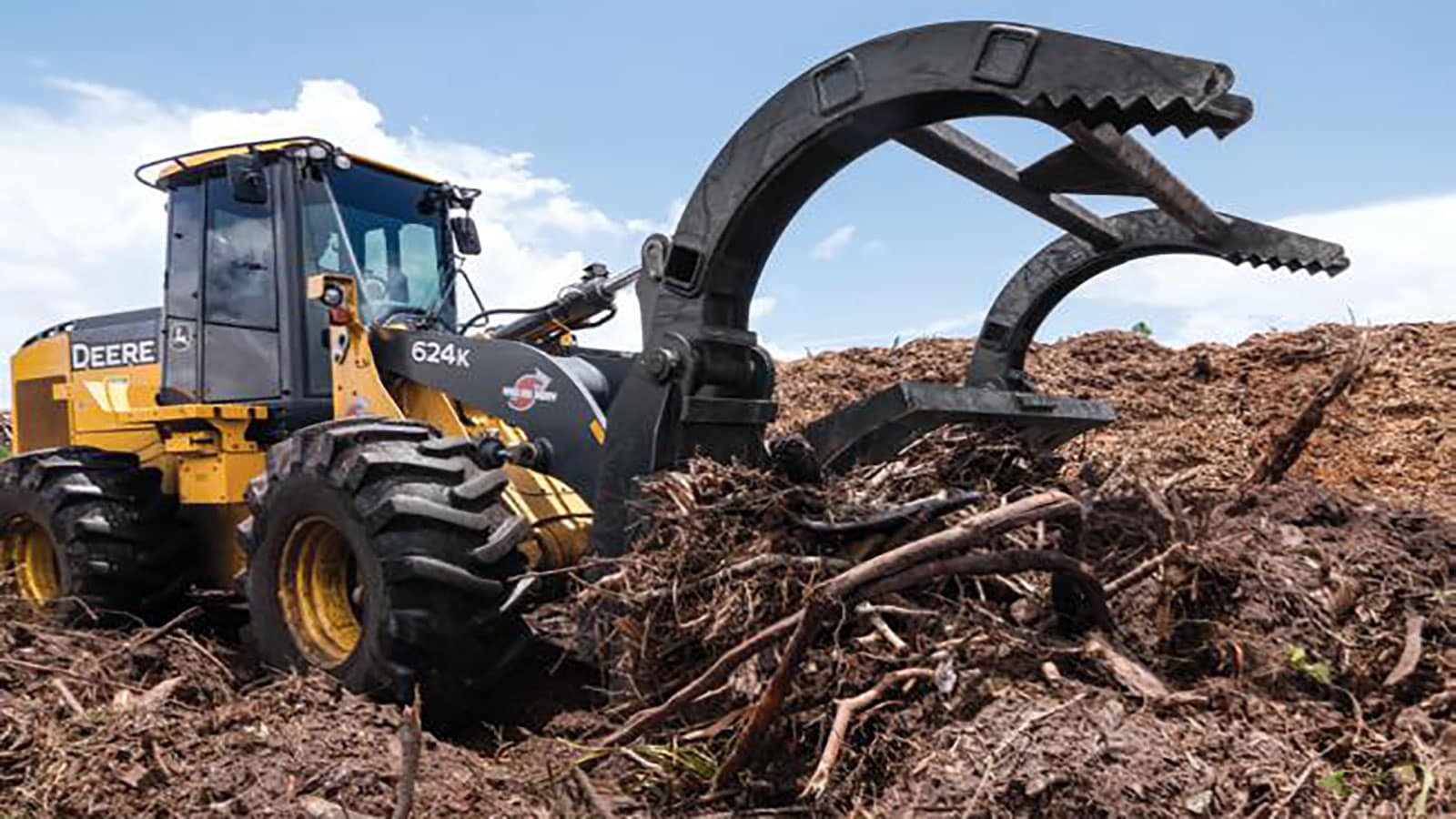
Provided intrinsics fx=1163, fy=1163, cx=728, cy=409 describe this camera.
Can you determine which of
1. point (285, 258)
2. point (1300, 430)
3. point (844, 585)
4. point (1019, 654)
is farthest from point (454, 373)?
point (1300, 430)

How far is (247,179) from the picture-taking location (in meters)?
5.66

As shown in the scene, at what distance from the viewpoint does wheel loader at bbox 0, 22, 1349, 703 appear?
3896 mm

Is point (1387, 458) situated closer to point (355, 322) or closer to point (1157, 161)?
point (1157, 161)

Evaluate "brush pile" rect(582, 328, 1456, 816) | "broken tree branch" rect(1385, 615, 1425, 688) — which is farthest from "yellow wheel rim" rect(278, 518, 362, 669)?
"broken tree branch" rect(1385, 615, 1425, 688)

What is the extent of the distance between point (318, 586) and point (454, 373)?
3.85 ft

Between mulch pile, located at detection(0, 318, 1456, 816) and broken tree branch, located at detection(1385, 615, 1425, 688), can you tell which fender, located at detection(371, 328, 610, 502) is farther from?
broken tree branch, located at detection(1385, 615, 1425, 688)

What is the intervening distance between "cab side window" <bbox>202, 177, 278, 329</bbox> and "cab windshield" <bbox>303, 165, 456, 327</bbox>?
28 centimetres

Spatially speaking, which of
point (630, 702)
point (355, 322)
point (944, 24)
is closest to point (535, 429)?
point (355, 322)

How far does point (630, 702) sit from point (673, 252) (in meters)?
1.63

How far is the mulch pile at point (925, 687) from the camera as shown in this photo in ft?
9.21

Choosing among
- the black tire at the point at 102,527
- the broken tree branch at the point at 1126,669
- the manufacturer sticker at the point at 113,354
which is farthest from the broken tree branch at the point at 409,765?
the manufacturer sticker at the point at 113,354

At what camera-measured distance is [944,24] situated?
3.63 m

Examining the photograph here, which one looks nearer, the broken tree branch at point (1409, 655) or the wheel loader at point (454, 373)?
the broken tree branch at point (1409, 655)

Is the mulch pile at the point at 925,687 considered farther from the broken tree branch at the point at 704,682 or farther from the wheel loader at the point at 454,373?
the wheel loader at the point at 454,373
